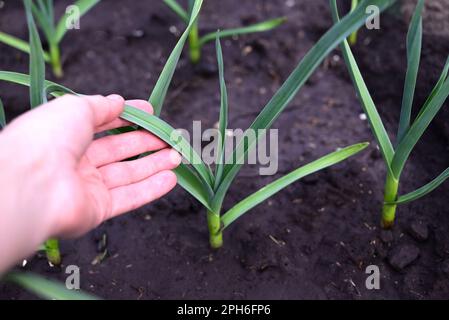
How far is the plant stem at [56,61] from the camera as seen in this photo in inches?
72.5

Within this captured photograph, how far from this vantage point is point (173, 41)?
6.68 ft

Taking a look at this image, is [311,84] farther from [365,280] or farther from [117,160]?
[117,160]

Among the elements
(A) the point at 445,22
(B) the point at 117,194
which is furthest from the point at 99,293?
(A) the point at 445,22

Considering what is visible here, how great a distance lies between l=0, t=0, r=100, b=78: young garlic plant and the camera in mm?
1687

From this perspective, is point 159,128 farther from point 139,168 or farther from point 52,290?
point 52,290

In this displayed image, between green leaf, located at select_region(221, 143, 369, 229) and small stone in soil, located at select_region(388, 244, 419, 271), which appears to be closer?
green leaf, located at select_region(221, 143, 369, 229)

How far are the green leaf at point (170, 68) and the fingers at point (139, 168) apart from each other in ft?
0.33

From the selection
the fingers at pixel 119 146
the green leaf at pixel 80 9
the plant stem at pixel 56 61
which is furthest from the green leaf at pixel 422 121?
the plant stem at pixel 56 61

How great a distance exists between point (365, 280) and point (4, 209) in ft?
2.82

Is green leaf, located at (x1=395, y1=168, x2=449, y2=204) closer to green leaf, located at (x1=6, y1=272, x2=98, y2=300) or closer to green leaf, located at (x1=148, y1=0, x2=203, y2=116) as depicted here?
green leaf, located at (x1=148, y1=0, x2=203, y2=116)

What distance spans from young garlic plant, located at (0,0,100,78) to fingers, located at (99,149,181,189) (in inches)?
29.2

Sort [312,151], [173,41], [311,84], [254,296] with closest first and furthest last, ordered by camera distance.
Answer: [254,296]
[312,151]
[311,84]
[173,41]

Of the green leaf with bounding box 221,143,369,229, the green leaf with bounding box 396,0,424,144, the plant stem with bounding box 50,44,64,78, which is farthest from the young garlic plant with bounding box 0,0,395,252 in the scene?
the plant stem with bounding box 50,44,64,78

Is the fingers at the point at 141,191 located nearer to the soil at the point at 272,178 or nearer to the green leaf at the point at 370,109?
the soil at the point at 272,178
